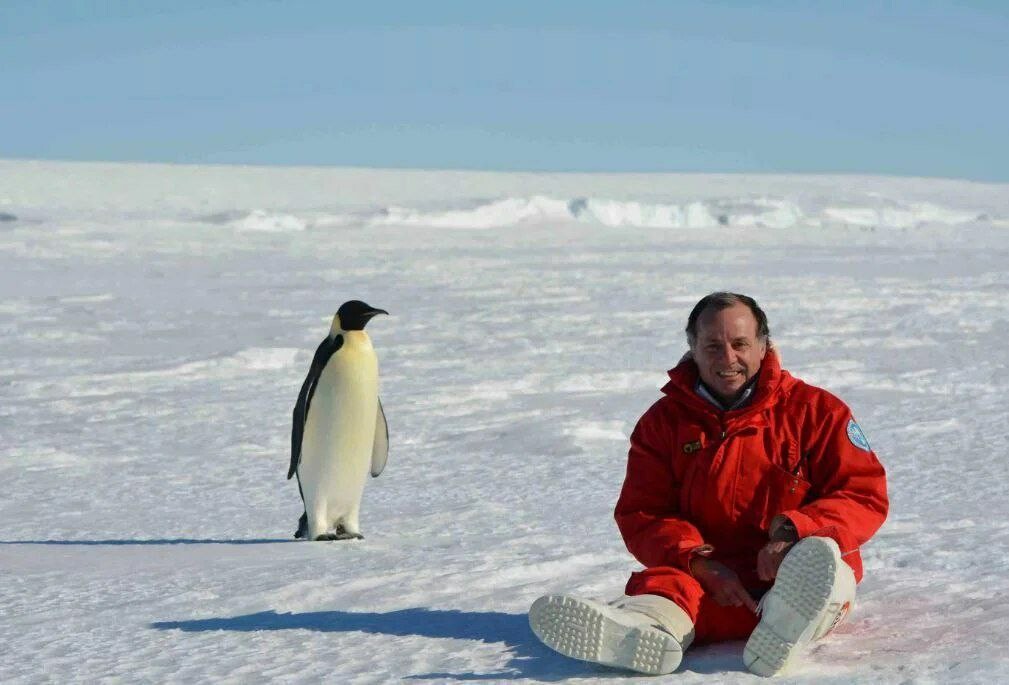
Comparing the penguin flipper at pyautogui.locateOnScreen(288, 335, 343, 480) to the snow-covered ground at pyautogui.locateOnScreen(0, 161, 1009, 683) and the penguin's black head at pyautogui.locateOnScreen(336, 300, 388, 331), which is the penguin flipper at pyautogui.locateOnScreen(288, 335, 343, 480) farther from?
the snow-covered ground at pyautogui.locateOnScreen(0, 161, 1009, 683)

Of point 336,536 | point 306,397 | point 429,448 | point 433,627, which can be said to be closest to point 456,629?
point 433,627

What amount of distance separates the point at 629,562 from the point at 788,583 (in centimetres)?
110

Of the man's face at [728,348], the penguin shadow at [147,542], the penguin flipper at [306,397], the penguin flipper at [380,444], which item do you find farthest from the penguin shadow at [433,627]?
the penguin flipper at [380,444]

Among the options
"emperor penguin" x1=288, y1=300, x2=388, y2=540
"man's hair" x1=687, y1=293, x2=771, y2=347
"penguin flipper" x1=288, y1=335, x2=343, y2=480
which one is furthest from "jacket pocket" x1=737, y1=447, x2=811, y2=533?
"penguin flipper" x1=288, y1=335, x2=343, y2=480

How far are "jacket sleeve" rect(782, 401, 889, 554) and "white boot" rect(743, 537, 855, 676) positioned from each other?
0.50ft

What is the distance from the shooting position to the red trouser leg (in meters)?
2.32

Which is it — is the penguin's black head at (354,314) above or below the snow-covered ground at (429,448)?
above

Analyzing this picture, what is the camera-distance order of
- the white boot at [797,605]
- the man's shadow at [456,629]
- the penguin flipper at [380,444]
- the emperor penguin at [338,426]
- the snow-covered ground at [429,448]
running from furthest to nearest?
the penguin flipper at [380,444]
the emperor penguin at [338,426]
the snow-covered ground at [429,448]
the man's shadow at [456,629]
the white boot at [797,605]

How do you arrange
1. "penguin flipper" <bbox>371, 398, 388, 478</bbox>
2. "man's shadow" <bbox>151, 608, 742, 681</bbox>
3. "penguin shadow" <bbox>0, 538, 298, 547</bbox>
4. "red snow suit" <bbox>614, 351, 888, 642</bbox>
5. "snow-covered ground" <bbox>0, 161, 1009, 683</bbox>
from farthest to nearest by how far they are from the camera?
"penguin flipper" <bbox>371, 398, 388, 478</bbox> < "penguin shadow" <bbox>0, 538, 298, 547</bbox> < "snow-covered ground" <bbox>0, 161, 1009, 683</bbox> < "red snow suit" <bbox>614, 351, 888, 642</bbox> < "man's shadow" <bbox>151, 608, 742, 681</bbox>

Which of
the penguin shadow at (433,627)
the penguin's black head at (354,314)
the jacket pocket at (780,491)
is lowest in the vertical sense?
the penguin shadow at (433,627)

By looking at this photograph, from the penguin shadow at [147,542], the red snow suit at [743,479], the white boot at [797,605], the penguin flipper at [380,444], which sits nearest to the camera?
the white boot at [797,605]

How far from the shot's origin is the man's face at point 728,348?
7.89 ft

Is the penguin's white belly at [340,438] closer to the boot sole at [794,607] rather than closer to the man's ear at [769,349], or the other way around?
the man's ear at [769,349]

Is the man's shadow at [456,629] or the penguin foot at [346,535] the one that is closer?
the man's shadow at [456,629]
